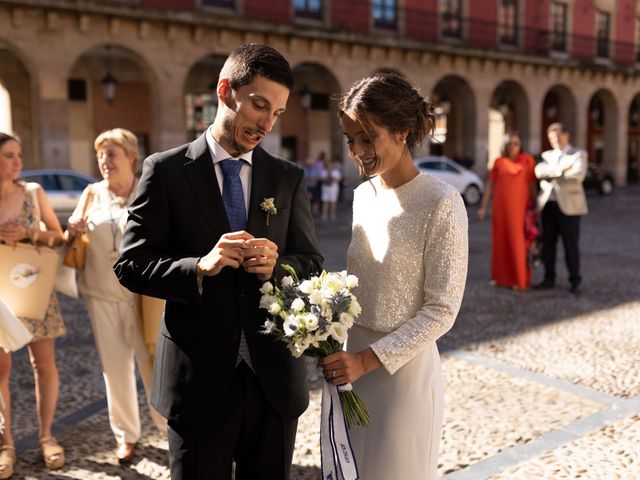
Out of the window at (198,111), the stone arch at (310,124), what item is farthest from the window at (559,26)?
the window at (198,111)

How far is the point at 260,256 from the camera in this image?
1791 mm

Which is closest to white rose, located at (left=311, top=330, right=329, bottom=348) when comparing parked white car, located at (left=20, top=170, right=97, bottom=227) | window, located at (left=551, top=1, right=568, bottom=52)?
parked white car, located at (left=20, top=170, right=97, bottom=227)

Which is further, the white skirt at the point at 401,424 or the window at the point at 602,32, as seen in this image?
the window at the point at 602,32

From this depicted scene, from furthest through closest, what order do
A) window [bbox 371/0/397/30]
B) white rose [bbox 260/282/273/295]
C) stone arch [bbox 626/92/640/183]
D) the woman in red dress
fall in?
1. stone arch [bbox 626/92/640/183]
2. window [bbox 371/0/397/30]
3. the woman in red dress
4. white rose [bbox 260/282/273/295]

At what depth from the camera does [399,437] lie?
2.04 m

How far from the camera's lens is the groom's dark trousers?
1.98 metres

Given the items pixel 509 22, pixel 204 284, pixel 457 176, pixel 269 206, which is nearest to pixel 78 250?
pixel 204 284

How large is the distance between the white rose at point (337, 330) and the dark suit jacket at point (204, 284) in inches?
10.7

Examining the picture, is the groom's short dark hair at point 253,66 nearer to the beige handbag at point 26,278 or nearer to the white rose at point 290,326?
A: the white rose at point 290,326

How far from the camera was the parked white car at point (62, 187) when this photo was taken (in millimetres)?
13070

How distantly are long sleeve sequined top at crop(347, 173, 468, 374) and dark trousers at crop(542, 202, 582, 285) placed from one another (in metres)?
6.38

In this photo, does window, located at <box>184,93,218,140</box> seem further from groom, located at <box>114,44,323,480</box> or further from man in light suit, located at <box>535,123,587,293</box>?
groom, located at <box>114,44,323,480</box>

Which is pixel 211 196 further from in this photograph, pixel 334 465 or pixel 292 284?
pixel 334 465

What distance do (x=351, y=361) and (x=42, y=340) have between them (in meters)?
2.40
